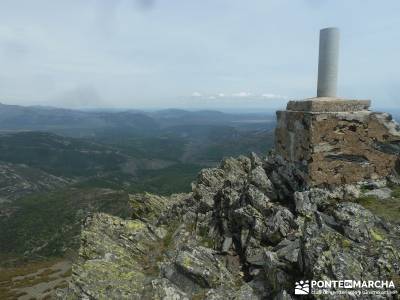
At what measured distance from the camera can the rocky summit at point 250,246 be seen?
40.0ft

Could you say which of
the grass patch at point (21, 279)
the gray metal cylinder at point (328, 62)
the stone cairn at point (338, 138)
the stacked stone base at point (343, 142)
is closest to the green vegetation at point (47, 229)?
the grass patch at point (21, 279)

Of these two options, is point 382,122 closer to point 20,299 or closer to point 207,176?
point 207,176

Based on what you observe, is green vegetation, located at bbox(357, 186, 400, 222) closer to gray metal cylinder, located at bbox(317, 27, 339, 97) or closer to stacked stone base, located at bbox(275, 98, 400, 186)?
stacked stone base, located at bbox(275, 98, 400, 186)

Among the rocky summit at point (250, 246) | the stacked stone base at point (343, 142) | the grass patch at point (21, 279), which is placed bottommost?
the grass patch at point (21, 279)

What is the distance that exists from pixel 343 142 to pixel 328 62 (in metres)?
4.84

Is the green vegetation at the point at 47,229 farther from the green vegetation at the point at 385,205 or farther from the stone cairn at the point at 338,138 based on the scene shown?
the green vegetation at the point at 385,205

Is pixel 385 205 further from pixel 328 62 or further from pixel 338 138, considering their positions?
pixel 328 62

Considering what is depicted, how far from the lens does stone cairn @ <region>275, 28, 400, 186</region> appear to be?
18766 mm

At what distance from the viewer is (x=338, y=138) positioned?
18.8m

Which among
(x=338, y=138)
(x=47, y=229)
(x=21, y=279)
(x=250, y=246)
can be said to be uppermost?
(x=338, y=138)

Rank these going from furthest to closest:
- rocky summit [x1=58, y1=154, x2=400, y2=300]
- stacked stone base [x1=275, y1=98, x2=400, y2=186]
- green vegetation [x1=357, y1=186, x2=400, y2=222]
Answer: stacked stone base [x1=275, y1=98, x2=400, y2=186] < green vegetation [x1=357, y1=186, x2=400, y2=222] < rocky summit [x1=58, y1=154, x2=400, y2=300]

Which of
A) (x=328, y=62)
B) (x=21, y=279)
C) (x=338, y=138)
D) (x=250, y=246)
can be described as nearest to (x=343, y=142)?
(x=338, y=138)

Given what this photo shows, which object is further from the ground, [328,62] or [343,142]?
[328,62]

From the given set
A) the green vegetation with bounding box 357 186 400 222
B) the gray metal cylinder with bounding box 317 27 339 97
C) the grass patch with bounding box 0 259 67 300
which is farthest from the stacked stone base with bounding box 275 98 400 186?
the grass patch with bounding box 0 259 67 300
